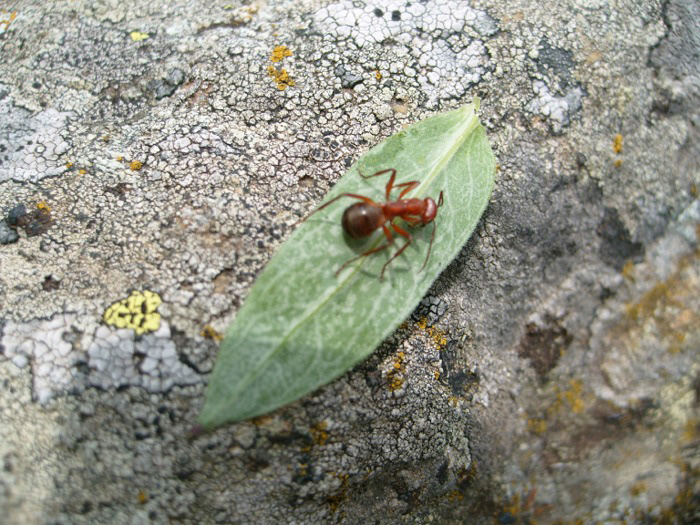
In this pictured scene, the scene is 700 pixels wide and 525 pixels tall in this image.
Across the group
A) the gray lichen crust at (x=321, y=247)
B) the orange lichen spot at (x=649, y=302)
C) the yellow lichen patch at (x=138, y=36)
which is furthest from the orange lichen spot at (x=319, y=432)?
the yellow lichen patch at (x=138, y=36)

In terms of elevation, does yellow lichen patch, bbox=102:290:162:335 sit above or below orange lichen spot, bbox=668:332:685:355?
above

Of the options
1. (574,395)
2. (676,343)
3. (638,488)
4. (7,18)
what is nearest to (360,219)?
(574,395)

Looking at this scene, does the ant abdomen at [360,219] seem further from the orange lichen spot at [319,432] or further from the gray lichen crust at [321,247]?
the orange lichen spot at [319,432]

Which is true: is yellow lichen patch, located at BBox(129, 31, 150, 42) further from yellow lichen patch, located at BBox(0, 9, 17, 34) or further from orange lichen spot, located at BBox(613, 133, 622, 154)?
orange lichen spot, located at BBox(613, 133, 622, 154)

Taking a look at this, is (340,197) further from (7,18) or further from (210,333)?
(7,18)

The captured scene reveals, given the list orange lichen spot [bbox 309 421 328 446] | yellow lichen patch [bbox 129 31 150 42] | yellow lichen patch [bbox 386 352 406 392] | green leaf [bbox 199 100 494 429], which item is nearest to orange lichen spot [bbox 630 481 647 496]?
yellow lichen patch [bbox 386 352 406 392]

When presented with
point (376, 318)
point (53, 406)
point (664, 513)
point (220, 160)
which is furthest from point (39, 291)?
point (664, 513)
